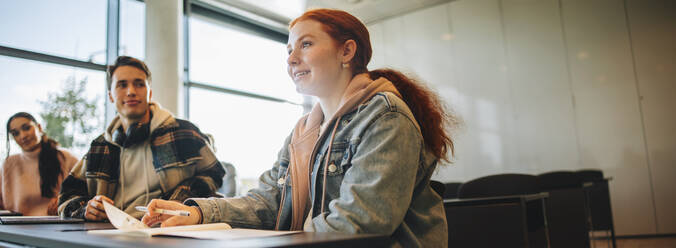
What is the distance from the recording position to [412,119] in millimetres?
1101

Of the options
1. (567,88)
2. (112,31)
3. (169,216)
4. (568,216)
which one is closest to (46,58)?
(112,31)

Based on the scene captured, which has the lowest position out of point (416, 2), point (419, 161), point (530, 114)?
point (419, 161)

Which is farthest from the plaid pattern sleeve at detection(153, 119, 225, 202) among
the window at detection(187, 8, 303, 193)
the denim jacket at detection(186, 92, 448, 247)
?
the window at detection(187, 8, 303, 193)

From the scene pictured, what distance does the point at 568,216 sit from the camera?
3.62 meters

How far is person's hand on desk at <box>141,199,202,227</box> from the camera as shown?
1.22 metres

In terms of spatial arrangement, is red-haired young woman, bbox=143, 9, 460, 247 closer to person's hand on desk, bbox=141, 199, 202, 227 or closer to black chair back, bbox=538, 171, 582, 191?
person's hand on desk, bbox=141, 199, 202, 227

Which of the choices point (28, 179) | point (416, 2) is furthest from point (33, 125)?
point (416, 2)

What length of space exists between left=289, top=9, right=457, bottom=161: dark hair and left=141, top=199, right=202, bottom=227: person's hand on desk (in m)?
0.60

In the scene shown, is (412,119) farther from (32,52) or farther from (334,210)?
(32,52)

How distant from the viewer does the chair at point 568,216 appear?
3549 mm

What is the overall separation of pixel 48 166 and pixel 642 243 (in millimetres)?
5933

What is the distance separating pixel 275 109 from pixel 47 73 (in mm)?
3376

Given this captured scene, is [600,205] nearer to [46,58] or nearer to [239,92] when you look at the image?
[239,92]

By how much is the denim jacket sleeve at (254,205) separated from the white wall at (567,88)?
4.05 metres
